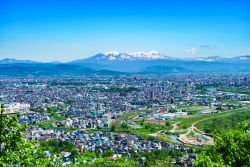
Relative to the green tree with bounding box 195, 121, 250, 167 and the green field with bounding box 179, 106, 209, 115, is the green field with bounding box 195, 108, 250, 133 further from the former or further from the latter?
the green tree with bounding box 195, 121, 250, 167

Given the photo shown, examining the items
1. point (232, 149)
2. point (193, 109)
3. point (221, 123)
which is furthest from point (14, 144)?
point (193, 109)

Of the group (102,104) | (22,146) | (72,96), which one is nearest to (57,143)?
(22,146)

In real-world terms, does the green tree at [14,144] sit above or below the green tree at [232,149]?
above

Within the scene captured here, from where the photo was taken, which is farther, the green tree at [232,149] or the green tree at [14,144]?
the green tree at [232,149]

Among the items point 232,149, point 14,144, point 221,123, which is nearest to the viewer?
point 14,144

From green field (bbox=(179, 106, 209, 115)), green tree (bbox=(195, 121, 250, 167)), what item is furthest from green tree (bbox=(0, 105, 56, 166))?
green field (bbox=(179, 106, 209, 115))

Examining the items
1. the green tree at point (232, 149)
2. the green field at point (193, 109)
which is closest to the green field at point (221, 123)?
the green field at point (193, 109)

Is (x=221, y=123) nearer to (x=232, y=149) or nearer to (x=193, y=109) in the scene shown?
(x=193, y=109)

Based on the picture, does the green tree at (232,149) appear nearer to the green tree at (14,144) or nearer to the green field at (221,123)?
the green tree at (14,144)

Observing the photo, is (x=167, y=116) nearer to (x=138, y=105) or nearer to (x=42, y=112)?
(x=138, y=105)
